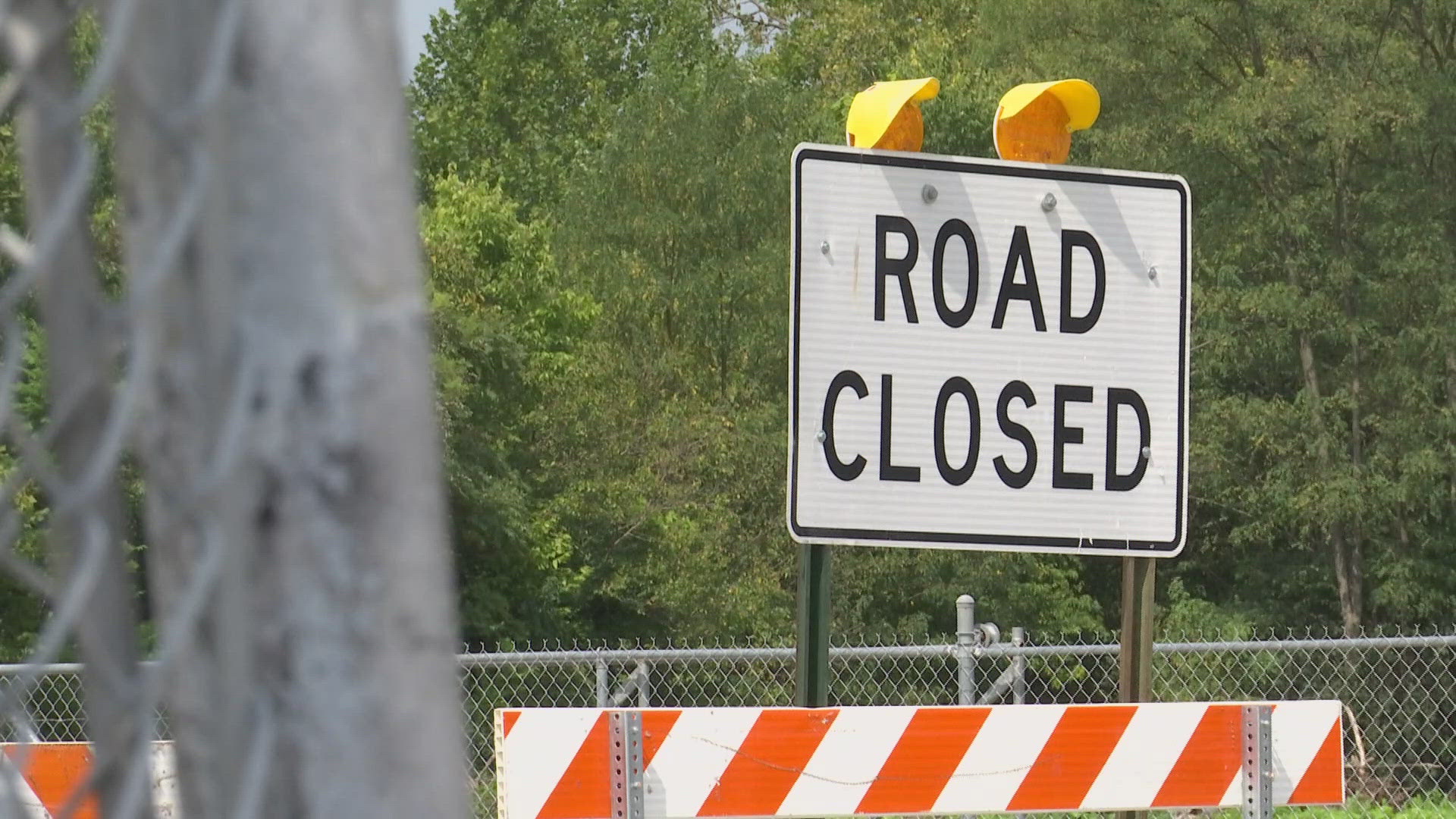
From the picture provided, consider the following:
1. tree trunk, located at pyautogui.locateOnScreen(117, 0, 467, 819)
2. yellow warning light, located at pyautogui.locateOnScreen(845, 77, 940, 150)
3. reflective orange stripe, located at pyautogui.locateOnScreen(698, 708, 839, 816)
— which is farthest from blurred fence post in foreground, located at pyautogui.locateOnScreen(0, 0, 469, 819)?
reflective orange stripe, located at pyautogui.locateOnScreen(698, 708, 839, 816)

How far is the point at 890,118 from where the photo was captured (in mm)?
3684

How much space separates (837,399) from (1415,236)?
58.2 ft

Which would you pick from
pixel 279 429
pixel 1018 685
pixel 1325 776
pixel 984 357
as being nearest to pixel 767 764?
pixel 984 357

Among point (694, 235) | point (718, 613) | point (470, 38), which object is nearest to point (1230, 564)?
point (718, 613)

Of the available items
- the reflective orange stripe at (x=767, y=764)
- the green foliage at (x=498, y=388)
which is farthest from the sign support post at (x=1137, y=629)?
the green foliage at (x=498, y=388)

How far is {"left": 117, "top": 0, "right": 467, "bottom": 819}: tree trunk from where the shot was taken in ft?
2.16

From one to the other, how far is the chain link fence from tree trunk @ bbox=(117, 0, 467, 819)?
543 centimetres

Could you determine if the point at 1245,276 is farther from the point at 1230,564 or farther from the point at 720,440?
the point at 720,440

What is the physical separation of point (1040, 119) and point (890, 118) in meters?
0.40

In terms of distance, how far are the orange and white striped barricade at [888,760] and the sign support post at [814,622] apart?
0.49 ft

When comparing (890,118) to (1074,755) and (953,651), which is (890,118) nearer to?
(1074,755)

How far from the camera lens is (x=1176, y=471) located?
3721 millimetres

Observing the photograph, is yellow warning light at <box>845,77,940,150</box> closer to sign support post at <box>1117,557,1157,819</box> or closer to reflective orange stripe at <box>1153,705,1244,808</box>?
sign support post at <box>1117,557,1157,819</box>

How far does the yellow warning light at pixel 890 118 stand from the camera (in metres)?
3.69
